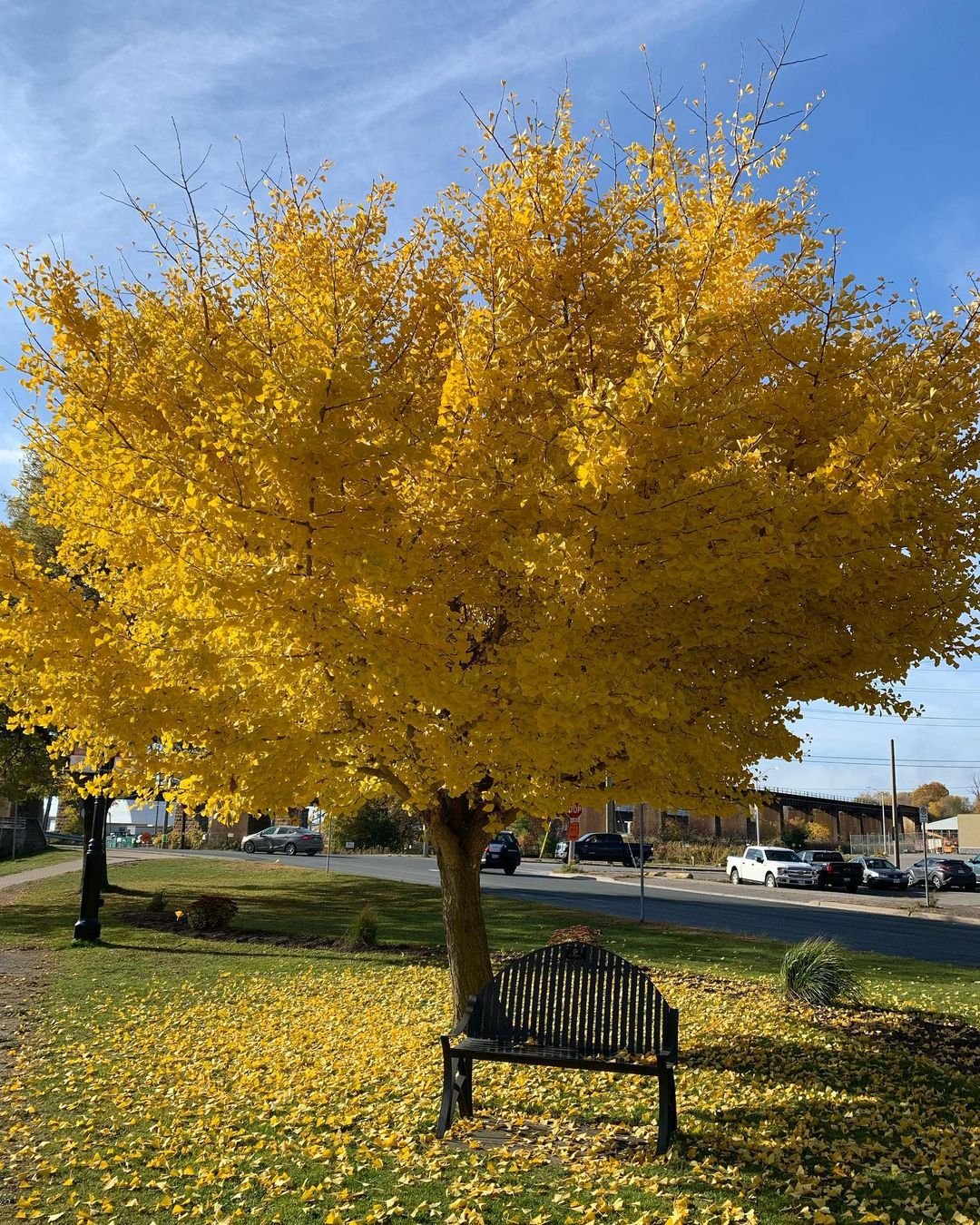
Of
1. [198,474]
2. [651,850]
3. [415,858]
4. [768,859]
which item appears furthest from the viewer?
[651,850]

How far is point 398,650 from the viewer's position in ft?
16.5

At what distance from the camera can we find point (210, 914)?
→ 16609 millimetres

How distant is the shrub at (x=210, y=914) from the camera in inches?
651

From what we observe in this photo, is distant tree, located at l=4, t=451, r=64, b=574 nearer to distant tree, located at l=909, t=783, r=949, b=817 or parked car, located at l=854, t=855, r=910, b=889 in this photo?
parked car, located at l=854, t=855, r=910, b=889

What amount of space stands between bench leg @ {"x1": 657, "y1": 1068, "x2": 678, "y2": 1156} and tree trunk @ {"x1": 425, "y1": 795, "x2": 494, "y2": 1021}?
2.59 meters

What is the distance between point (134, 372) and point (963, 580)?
5.11 metres

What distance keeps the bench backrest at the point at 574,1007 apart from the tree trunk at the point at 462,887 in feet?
5.03

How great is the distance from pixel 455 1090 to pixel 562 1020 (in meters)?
0.80

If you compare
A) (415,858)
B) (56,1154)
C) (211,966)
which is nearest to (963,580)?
(56,1154)

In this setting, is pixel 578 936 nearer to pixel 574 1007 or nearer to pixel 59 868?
pixel 574 1007

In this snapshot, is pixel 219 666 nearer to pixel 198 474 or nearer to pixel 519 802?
pixel 198 474

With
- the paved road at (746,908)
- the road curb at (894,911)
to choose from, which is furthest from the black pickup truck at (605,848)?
the road curb at (894,911)

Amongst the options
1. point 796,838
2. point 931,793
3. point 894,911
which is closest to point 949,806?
point 931,793

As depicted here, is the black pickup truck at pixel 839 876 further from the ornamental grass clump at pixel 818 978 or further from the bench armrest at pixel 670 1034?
the bench armrest at pixel 670 1034
